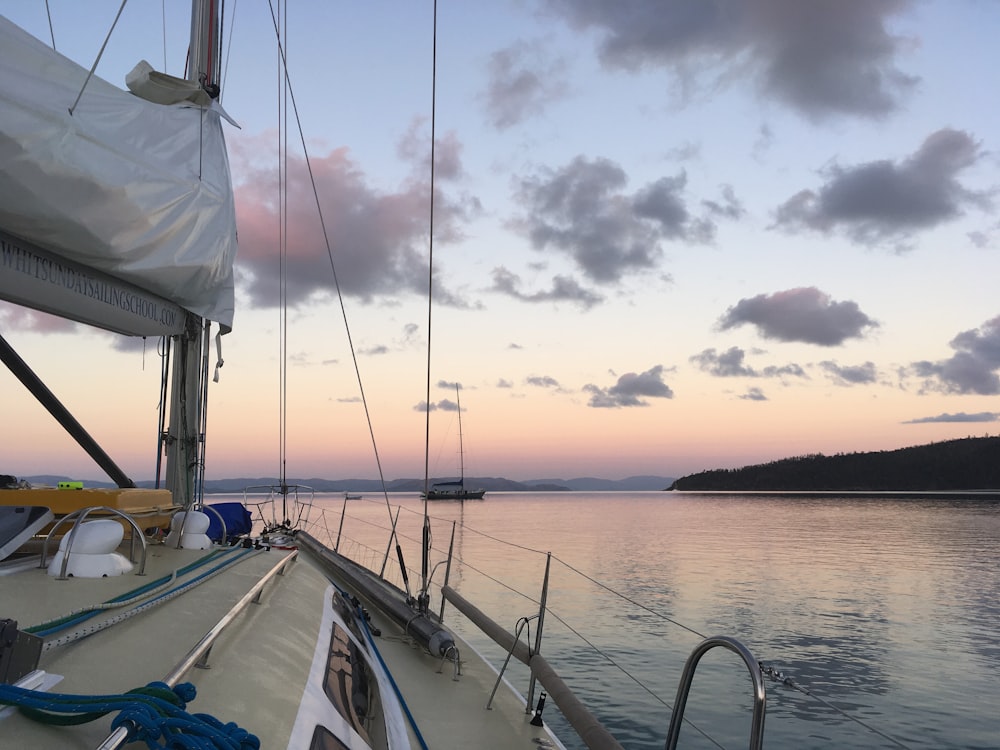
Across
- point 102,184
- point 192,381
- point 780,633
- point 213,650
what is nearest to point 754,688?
point 213,650

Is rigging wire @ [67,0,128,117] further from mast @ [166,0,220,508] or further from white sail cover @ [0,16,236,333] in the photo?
mast @ [166,0,220,508]

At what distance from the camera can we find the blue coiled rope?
5.25ft

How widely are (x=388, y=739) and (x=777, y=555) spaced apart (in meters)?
34.5

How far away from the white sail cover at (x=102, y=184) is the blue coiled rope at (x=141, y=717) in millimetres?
3286

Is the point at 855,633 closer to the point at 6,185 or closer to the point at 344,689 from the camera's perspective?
the point at 344,689

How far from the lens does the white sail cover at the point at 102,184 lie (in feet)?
13.6

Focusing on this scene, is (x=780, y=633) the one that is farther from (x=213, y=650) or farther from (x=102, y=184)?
(x=102, y=184)

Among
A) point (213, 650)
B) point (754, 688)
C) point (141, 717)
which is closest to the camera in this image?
point (141, 717)

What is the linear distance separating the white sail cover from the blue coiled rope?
10.8 feet

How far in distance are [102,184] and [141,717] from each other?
401 centimetres

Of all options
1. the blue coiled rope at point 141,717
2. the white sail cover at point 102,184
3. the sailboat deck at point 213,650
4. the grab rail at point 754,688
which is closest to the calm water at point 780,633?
the grab rail at point 754,688

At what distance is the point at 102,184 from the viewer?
4.59 m

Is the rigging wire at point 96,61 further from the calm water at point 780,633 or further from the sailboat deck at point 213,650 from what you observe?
the calm water at point 780,633

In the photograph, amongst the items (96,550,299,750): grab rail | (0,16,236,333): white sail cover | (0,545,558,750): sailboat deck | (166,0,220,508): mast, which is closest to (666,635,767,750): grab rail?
(0,545,558,750): sailboat deck
